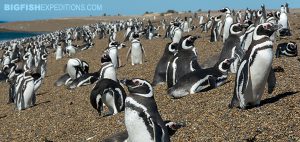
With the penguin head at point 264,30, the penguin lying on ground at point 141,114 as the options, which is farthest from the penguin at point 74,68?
the penguin lying on ground at point 141,114

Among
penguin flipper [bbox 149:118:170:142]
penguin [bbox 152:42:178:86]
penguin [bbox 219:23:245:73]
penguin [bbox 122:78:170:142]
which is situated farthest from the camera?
penguin [bbox 152:42:178:86]

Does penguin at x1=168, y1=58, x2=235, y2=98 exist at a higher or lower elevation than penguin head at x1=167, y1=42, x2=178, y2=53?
lower

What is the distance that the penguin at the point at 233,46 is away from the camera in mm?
10859

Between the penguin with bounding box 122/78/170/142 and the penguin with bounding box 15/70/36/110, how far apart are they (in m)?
7.00

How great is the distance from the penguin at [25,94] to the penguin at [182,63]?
12.6 feet

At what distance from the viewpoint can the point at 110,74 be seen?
11.6 metres

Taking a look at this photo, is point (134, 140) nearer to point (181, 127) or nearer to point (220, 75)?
point (181, 127)

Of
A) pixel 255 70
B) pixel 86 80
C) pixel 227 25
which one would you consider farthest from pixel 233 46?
pixel 227 25

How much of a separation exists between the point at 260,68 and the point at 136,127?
220 centimetres

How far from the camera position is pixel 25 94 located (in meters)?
12.6

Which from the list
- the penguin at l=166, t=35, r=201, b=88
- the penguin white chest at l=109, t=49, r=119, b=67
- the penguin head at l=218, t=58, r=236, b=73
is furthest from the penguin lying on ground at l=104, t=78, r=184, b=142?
the penguin white chest at l=109, t=49, r=119, b=67

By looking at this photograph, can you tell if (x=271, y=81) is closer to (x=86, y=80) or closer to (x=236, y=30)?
(x=236, y=30)

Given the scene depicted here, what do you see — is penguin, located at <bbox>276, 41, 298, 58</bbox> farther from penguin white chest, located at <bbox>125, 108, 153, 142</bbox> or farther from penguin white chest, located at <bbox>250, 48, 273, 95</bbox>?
penguin white chest, located at <bbox>125, 108, 153, 142</bbox>

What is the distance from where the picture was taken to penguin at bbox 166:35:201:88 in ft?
34.7
